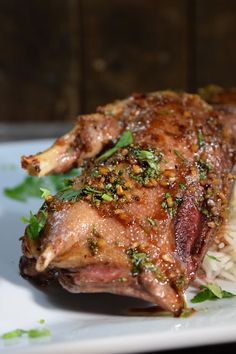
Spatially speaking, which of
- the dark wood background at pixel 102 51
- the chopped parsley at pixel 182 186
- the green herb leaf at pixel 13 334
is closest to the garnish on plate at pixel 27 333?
the green herb leaf at pixel 13 334

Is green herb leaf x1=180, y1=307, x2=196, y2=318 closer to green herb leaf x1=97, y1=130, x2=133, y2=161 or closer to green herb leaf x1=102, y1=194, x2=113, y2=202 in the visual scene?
green herb leaf x1=102, y1=194, x2=113, y2=202

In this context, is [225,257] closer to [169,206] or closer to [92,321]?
[169,206]

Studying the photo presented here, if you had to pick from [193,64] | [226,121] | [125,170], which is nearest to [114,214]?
[125,170]

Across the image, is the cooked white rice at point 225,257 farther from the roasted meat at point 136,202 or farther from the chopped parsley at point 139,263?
the chopped parsley at point 139,263

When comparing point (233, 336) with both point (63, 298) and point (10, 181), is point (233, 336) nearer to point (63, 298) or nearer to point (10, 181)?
point (63, 298)

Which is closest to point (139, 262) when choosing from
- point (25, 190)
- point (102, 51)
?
point (25, 190)
